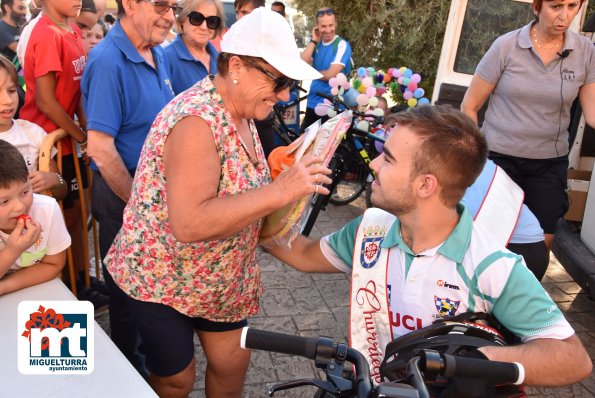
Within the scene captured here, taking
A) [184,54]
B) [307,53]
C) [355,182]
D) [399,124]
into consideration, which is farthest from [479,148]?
[307,53]

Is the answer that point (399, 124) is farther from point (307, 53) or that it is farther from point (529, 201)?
point (307, 53)

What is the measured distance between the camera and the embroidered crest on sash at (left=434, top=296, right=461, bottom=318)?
1740 mm

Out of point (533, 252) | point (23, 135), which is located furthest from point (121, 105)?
point (533, 252)

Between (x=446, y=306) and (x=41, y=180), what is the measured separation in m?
2.04

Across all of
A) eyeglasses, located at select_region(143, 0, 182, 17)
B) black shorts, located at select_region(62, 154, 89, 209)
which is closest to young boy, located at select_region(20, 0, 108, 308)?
black shorts, located at select_region(62, 154, 89, 209)

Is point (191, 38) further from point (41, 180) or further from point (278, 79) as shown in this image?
point (278, 79)

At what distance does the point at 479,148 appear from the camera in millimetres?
1826

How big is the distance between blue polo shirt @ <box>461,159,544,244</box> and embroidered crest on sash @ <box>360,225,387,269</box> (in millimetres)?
355

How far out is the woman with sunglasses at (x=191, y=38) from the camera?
3812 millimetres

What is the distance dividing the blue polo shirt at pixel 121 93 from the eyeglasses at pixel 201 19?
1.01m

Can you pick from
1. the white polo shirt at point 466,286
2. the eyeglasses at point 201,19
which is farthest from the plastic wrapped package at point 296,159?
the eyeglasses at point 201,19

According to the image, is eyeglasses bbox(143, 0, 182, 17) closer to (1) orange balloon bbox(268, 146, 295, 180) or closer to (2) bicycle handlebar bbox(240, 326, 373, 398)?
(1) orange balloon bbox(268, 146, 295, 180)

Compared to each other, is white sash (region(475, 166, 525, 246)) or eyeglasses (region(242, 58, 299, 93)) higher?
eyeglasses (region(242, 58, 299, 93))

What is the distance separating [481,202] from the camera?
6.82 feet
